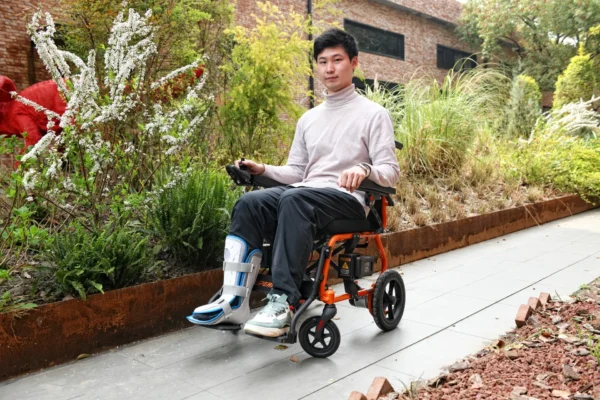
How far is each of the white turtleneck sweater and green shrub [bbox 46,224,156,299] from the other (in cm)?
80

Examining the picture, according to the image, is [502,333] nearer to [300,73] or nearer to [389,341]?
[389,341]

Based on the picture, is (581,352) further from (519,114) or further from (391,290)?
(519,114)

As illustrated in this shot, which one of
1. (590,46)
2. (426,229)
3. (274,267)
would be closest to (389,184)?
(274,267)

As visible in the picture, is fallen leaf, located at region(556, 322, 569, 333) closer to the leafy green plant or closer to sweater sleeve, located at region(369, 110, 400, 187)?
sweater sleeve, located at region(369, 110, 400, 187)

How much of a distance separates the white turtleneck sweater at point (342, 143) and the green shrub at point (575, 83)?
40.6ft

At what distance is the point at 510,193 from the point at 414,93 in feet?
5.64

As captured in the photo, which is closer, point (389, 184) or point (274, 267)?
point (274, 267)

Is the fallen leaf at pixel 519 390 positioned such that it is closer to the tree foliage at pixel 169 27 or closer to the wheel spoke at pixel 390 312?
the wheel spoke at pixel 390 312

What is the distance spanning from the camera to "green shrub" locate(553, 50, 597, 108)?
13.6 m

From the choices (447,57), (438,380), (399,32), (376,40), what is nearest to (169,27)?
(438,380)

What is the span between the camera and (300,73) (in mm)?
5047

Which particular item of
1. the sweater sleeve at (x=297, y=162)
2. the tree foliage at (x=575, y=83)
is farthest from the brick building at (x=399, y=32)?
the sweater sleeve at (x=297, y=162)

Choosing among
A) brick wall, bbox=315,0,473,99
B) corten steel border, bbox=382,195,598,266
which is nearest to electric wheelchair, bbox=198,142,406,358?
corten steel border, bbox=382,195,598,266

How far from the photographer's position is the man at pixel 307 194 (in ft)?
7.50
